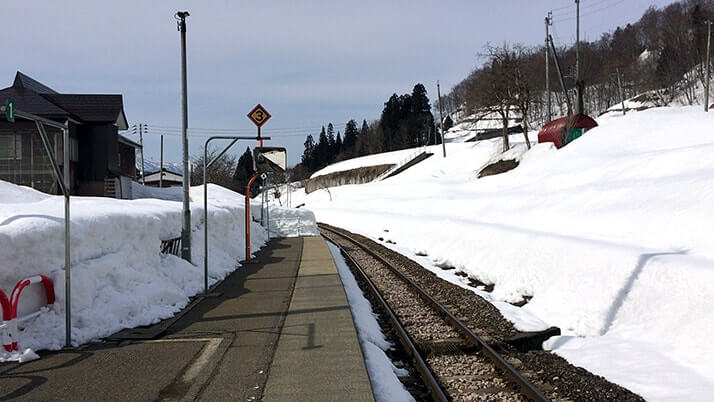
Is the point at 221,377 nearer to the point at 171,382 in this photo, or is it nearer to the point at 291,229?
the point at 171,382

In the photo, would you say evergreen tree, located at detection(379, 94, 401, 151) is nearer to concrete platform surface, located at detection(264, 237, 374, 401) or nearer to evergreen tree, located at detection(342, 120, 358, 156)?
evergreen tree, located at detection(342, 120, 358, 156)

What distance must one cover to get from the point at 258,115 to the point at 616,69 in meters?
93.3

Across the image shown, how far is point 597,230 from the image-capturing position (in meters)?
14.4

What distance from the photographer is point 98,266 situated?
7902 millimetres

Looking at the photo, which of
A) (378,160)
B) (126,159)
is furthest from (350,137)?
(126,159)

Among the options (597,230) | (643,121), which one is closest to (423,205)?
(643,121)

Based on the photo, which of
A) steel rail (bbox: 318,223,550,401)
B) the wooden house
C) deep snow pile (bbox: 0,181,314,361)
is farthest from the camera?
the wooden house

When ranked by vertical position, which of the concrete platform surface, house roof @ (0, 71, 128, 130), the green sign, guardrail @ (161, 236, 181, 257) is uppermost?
house roof @ (0, 71, 128, 130)

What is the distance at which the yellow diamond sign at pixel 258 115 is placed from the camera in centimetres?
1418

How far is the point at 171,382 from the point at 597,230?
12.0 metres

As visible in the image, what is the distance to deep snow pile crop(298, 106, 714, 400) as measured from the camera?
735 cm

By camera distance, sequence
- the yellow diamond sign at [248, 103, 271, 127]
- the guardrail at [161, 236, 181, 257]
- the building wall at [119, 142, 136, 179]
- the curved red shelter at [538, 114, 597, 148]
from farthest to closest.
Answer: the building wall at [119, 142, 136, 179], the curved red shelter at [538, 114, 597, 148], the yellow diamond sign at [248, 103, 271, 127], the guardrail at [161, 236, 181, 257]

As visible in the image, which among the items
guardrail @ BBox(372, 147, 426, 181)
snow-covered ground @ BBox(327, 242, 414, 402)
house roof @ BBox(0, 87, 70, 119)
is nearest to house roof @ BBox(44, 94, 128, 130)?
house roof @ BBox(0, 87, 70, 119)

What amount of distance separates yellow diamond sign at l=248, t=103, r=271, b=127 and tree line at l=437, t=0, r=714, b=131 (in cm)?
3704
